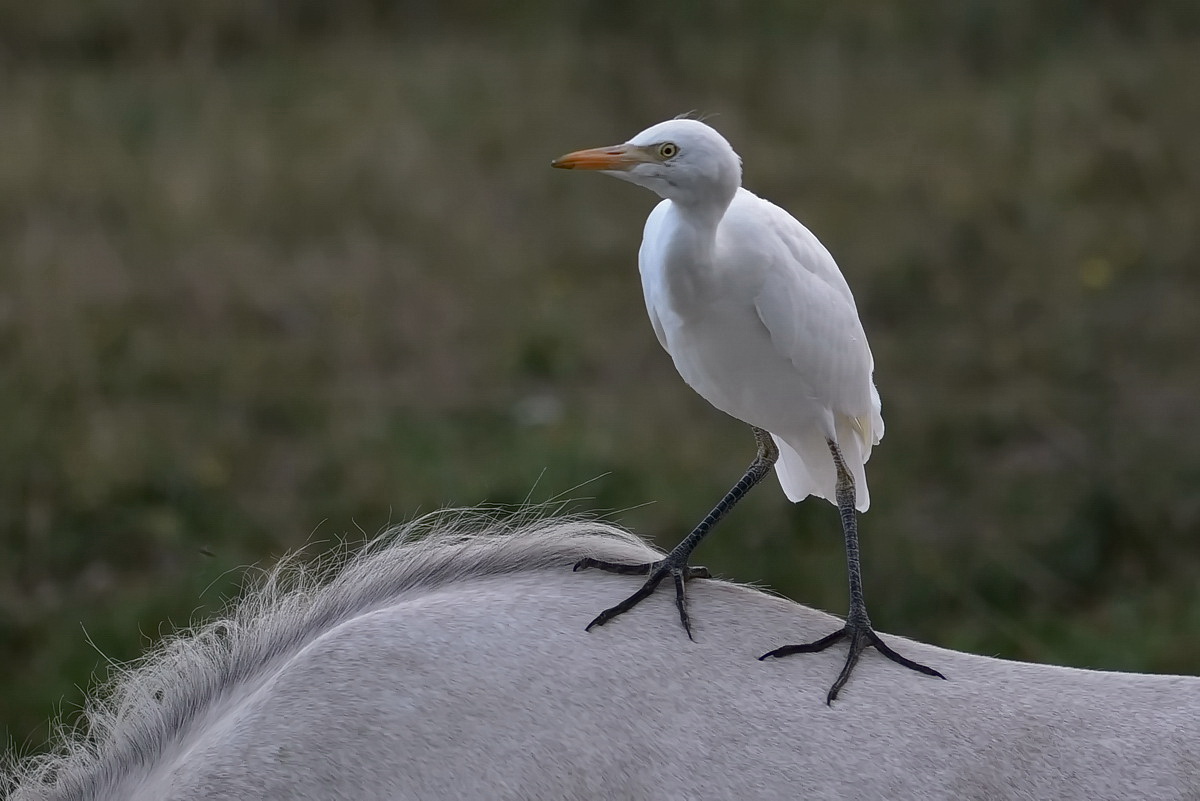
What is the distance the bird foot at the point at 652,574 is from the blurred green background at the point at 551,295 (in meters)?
1.68

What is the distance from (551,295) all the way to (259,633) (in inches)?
173

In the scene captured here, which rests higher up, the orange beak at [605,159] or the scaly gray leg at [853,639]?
the orange beak at [605,159]

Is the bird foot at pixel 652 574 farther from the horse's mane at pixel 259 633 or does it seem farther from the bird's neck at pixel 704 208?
the bird's neck at pixel 704 208

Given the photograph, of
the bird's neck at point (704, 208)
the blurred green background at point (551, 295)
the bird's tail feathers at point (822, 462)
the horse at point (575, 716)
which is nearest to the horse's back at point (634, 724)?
the horse at point (575, 716)

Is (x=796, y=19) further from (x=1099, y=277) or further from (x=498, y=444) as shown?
(x=498, y=444)

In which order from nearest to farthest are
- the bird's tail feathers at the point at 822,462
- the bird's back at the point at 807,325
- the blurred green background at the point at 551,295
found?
the bird's back at the point at 807,325 < the bird's tail feathers at the point at 822,462 < the blurred green background at the point at 551,295

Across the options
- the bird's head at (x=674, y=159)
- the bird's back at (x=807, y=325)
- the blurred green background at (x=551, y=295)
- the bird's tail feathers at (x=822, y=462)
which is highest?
the bird's head at (x=674, y=159)

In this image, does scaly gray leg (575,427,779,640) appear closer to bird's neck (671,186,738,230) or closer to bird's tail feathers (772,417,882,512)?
bird's tail feathers (772,417,882,512)

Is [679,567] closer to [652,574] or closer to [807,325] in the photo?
[652,574]

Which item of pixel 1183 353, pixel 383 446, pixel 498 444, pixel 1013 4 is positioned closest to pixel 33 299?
pixel 383 446

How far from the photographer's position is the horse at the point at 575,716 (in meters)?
1.77

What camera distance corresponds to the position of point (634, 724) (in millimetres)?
1820

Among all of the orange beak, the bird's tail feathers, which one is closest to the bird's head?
the orange beak

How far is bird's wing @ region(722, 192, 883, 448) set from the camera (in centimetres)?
192
